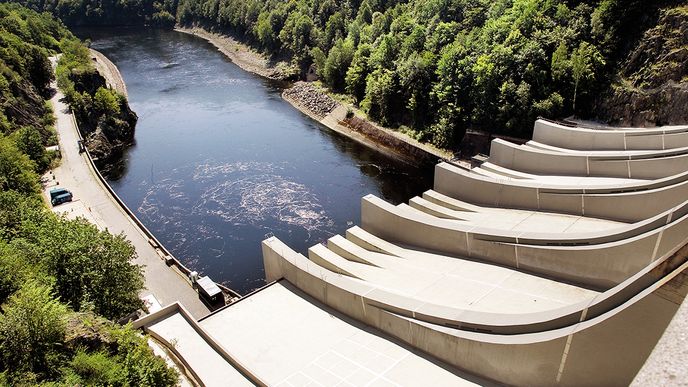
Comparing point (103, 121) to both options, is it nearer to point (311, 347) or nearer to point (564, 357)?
point (311, 347)

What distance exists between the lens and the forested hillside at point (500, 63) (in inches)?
1610

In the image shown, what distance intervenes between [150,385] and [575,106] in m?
43.0

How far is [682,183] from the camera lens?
78.6 ft

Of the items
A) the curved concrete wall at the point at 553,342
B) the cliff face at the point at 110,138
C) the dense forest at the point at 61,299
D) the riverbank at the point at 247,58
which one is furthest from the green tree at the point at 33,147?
the riverbank at the point at 247,58

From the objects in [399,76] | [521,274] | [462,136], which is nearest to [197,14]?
[399,76]

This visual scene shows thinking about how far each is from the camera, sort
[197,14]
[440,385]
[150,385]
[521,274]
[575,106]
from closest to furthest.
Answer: [150,385]
[440,385]
[521,274]
[575,106]
[197,14]

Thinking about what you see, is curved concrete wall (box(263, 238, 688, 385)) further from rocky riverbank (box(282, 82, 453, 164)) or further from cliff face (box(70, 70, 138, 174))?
cliff face (box(70, 70, 138, 174))

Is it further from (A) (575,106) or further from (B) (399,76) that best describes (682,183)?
(B) (399,76)

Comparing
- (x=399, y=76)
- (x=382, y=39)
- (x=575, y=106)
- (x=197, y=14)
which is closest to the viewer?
(x=575, y=106)

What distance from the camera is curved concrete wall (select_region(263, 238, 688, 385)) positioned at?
14.9 meters

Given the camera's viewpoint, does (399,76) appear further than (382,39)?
No

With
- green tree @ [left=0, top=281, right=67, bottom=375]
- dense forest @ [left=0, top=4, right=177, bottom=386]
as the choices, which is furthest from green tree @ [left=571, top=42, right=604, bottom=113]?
green tree @ [left=0, top=281, right=67, bottom=375]

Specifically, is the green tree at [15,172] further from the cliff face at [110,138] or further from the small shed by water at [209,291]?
the small shed by water at [209,291]

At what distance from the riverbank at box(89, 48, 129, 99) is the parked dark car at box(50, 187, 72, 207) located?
40.8 metres
